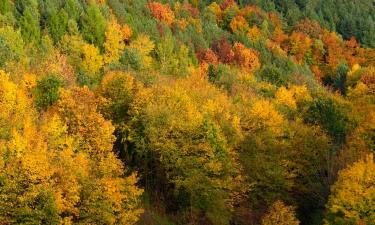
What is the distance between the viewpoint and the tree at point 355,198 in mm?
57000

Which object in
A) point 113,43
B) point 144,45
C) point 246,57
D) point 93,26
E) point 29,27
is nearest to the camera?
point 29,27

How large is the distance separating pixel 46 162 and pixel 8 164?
3.56 meters

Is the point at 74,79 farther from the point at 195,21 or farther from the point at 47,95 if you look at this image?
the point at 195,21

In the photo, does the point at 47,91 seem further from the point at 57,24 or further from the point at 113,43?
the point at 113,43

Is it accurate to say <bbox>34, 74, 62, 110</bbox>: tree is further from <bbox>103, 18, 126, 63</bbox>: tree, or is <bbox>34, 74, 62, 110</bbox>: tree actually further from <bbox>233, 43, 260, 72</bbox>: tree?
<bbox>233, 43, 260, 72</bbox>: tree

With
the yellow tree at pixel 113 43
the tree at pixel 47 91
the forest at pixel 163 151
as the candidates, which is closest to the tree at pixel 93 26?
the yellow tree at pixel 113 43

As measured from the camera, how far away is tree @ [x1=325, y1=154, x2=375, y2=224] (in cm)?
5700

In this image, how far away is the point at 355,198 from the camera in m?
57.7

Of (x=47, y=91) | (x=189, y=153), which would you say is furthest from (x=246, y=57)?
(x=189, y=153)

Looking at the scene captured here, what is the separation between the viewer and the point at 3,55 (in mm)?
86250

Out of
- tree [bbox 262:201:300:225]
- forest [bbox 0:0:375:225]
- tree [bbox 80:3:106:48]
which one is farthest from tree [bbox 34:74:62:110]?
tree [bbox 80:3:106:48]

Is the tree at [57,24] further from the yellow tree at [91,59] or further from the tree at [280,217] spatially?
the tree at [280,217]

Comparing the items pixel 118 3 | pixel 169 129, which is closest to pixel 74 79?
pixel 169 129

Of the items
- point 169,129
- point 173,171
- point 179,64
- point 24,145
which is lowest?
point 179,64
